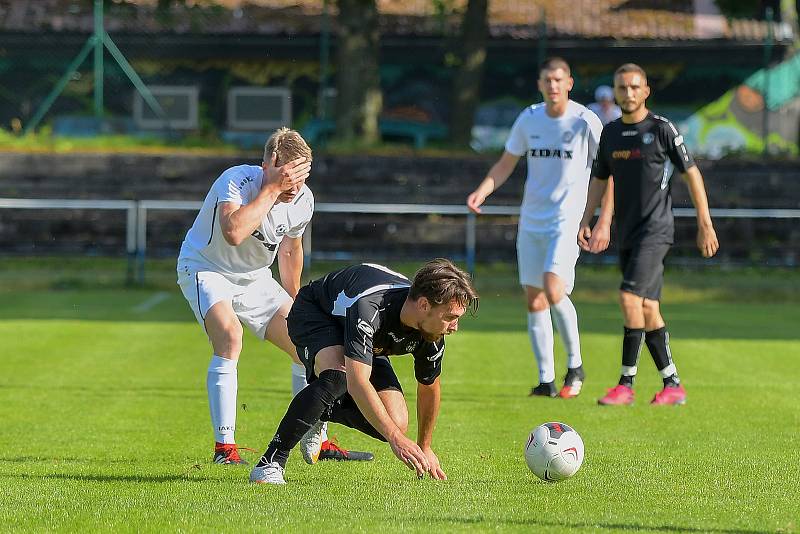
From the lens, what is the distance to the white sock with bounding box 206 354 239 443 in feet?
25.3

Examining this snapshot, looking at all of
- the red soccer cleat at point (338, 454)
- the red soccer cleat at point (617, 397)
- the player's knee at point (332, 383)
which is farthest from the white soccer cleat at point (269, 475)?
the red soccer cleat at point (617, 397)

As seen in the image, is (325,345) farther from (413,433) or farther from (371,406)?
(413,433)

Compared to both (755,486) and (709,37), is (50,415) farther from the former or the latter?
(709,37)

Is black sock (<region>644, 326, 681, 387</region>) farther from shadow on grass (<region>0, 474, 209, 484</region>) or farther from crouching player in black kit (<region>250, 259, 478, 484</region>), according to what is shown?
shadow on grass (<region>0, 474, 209, 484</region>)

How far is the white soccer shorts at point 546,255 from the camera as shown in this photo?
11.0 m

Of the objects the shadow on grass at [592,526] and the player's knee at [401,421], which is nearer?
the shadow on grass at [592,526]

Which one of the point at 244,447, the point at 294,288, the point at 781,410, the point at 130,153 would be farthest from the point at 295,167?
the point at 130,153

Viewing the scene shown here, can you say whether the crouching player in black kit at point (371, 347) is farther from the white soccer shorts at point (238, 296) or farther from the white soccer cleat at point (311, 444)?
the white soccer shorts at point (238, 296)

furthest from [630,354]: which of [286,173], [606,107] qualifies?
[606,107]

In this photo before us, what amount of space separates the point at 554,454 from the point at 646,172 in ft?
13.1

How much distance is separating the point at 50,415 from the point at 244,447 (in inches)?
87.7

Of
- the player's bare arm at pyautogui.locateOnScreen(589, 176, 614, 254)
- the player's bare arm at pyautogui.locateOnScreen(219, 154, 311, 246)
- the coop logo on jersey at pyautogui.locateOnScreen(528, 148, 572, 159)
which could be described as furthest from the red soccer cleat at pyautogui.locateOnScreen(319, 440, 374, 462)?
the coop logo on jersey at pyautogui.locateOnScreen(528, 148, 572, 159)

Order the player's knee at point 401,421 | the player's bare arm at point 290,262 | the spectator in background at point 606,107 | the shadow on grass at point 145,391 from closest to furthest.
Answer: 1. the player's knee at point 401,421
2. the player's bare arm at point 290,262
3. the shadow on grass at point 145,391
4. the spectator in background at point 606,107

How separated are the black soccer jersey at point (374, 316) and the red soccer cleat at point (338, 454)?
106 cm
